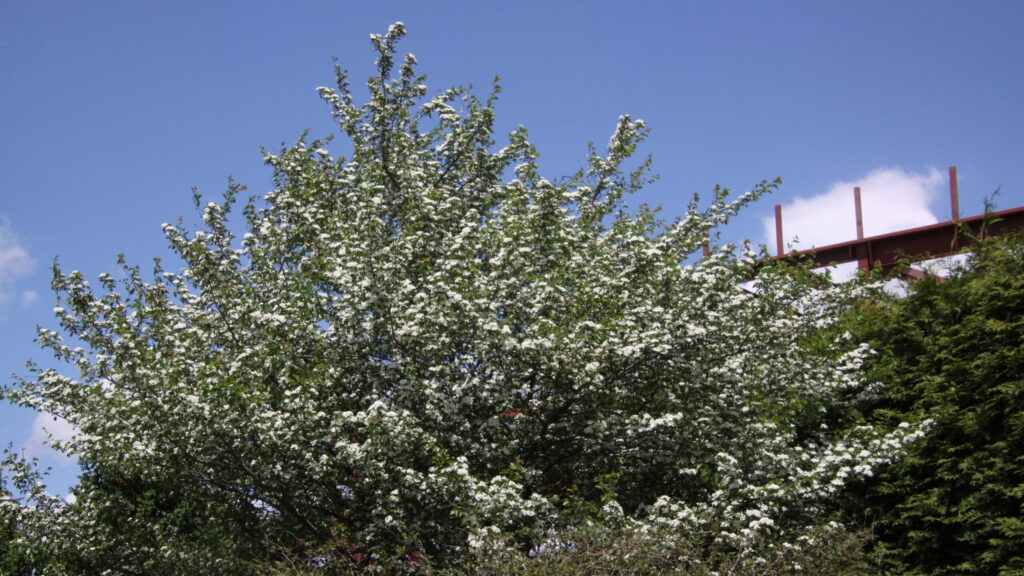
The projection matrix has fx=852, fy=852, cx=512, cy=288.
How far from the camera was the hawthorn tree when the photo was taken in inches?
342

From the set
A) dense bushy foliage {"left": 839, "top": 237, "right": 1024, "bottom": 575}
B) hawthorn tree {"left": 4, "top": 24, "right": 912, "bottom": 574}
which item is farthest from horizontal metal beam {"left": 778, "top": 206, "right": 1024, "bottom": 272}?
hawthorn tree {"left": 4, "top": 24, "right": 912, "bottom": 574}

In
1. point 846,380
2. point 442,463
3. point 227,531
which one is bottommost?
point 227,531

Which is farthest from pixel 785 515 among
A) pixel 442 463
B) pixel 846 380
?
pixel 442 463

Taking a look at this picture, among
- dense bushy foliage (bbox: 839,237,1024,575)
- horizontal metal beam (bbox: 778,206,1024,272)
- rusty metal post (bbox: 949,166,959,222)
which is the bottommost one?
dense bushy foliage (bbox: 839,237,1024,575)

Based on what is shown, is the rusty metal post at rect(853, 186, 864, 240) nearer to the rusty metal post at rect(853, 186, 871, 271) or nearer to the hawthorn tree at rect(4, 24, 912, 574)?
the rusty metal post at rect(853, 186, 871, 271)

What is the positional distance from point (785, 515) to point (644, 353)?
2.60 metres

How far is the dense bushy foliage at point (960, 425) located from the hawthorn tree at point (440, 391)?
0.68m

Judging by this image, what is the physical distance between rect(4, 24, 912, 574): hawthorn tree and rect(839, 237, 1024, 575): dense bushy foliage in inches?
26.7

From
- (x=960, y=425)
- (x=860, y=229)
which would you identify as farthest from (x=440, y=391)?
(x=860, y=229)

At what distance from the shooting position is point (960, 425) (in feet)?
29.8

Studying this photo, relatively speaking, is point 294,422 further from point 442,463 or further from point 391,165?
point 391,165

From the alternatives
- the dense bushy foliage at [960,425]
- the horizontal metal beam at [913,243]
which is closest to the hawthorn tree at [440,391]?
the dense bushy foliage at [960,425]

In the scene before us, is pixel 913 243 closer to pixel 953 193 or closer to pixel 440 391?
pixel 953 193

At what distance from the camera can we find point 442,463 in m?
8.34
